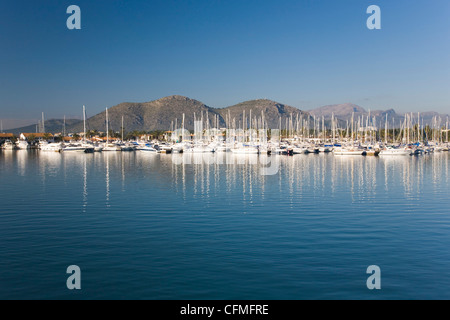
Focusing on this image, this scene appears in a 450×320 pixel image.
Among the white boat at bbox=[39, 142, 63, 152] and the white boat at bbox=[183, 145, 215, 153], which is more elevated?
the white boat at bbox=[39, 142, 63, 152]

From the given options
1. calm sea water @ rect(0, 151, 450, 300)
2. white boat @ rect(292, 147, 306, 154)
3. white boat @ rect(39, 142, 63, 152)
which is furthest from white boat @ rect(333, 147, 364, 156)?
white boat @ rect(39, 142, 63, 152)

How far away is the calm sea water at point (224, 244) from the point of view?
13852 millimetres

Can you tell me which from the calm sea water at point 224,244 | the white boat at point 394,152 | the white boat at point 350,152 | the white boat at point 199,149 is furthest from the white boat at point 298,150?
the calm sea water at point 224,244

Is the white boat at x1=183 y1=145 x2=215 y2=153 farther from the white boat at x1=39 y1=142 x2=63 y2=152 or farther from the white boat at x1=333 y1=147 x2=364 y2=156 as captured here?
the white boat at x1=39 y1=142 x2=63 y2=152

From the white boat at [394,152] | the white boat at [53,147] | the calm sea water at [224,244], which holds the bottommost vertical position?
the calm sea water at [224,244]

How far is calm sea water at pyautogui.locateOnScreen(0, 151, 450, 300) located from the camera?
13.9 meters

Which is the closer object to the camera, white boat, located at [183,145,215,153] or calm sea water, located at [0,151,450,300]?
calm sea water, located at [0,151,450,300]

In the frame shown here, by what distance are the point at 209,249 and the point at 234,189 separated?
71.9 ft

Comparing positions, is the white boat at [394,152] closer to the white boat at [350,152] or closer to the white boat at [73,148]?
the white boat at [350,152]

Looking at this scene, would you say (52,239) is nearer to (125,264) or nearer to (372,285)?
(125,264)

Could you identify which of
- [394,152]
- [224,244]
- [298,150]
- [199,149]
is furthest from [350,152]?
[224,244]

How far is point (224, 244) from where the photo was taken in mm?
19281

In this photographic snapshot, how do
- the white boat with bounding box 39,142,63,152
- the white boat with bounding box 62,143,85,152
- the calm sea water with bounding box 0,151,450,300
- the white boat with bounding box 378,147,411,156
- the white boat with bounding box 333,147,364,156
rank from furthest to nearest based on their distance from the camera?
1. the white boat with bounding box 39,142,63,152
2. the white boat with bounding box 62,143,85,152
3. the white boat with bounding box 333,147,364,156
4. the white boat with bounding box 378,147,411,156
5. the calm sea water with bounding box 0,151,450,300

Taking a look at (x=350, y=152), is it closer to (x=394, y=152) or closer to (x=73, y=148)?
(x=394, y=152)
